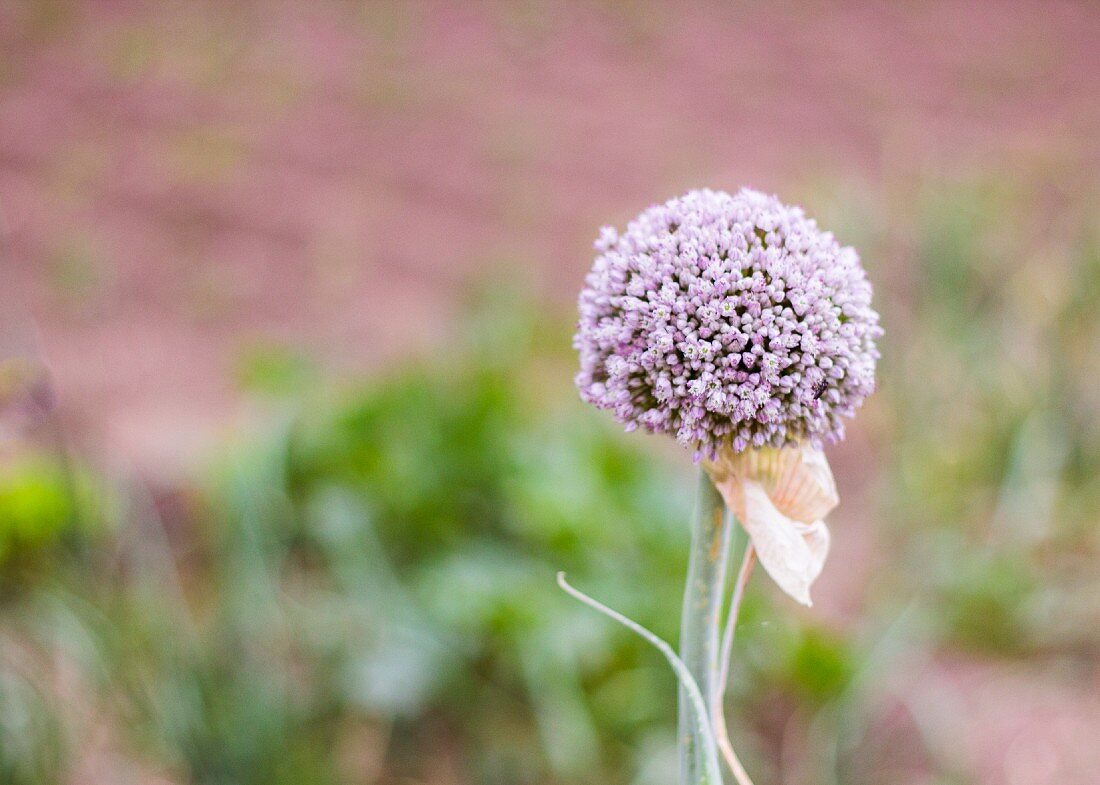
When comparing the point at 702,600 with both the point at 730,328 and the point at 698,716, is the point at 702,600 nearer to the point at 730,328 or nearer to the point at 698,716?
the point at 698,716

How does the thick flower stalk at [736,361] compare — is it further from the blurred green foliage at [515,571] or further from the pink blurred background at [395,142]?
the pink blurred background at [395,142]

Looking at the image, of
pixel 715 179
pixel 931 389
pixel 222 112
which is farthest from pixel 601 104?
pixel 931 389

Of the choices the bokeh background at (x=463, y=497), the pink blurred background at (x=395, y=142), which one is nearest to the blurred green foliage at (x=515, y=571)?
the bokeh background at (x=463, y=497)

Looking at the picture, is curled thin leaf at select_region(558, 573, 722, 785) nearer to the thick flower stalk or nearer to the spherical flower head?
the thick flower stalk

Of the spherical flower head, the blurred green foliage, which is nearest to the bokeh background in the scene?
the blurred green foliage

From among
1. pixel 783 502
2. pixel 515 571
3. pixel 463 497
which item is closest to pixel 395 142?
pixel 463 497

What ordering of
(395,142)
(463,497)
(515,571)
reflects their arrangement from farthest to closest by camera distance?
(395,142), (463,497), (515,571)
